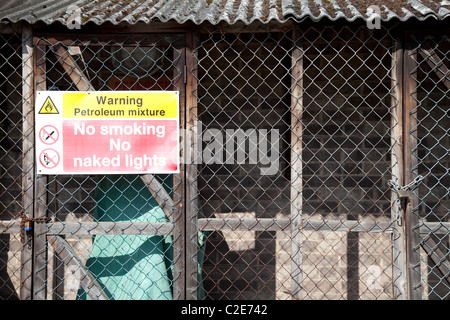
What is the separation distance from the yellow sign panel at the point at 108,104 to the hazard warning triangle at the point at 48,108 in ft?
0.28

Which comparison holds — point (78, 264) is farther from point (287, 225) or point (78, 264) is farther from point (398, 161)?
point (398, 161)

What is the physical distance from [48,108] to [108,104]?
1.57ft

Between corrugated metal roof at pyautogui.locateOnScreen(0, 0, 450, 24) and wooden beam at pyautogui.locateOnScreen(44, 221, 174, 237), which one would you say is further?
wooden beam at pyautogui.locateOnScreen(44, 221, 174, 237)

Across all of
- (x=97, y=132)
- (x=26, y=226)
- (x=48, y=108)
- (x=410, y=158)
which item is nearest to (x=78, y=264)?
(x=26, y=226)

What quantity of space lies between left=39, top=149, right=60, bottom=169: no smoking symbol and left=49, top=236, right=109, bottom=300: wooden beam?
0.58 meters

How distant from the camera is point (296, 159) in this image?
3.08 m

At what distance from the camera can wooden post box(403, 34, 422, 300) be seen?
3021mm

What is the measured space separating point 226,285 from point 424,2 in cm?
333

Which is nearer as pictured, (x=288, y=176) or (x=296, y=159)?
(x=296, y=159)

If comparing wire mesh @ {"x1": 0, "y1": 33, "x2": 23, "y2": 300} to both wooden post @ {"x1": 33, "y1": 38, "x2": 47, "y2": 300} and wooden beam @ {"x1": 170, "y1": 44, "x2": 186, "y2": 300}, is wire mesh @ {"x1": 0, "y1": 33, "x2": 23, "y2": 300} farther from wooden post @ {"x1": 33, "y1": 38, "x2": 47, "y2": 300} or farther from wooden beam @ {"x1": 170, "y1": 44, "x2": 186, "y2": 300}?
wooden beam @ {"x1": 170, "y1": 44, "x2": 186, "y2": 300}

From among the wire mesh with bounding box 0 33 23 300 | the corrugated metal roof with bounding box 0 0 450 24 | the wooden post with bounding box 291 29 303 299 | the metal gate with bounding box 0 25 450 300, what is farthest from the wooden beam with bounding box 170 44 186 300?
the wire mesh with bounding box 0 33 23 300
